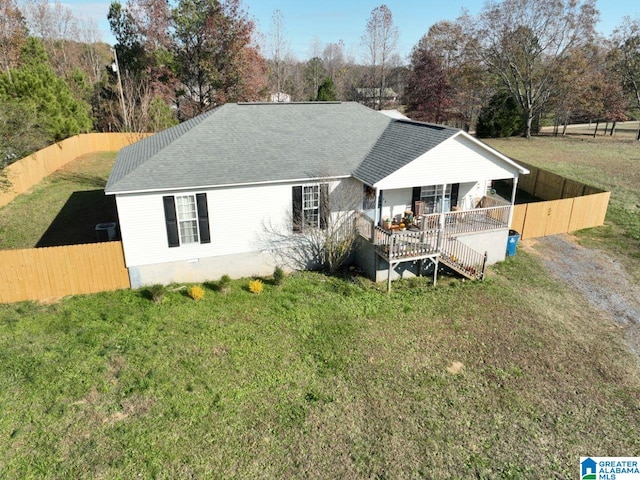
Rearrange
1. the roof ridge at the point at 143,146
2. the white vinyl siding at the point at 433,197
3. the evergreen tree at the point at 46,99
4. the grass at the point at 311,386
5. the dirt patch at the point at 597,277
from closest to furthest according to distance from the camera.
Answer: the grass at the point at 311,386
the dirt patch at the point at 597,277
the roof ridge at the point at 143,146
the white vinyl siding at the point at 433,197
the evergreen tree at the point at 46,99

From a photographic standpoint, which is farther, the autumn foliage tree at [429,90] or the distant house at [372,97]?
the distant house at [372,97]

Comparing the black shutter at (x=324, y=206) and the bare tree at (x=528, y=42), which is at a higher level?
the bare tree at (x=528, y=42)

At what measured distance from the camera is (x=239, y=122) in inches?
653

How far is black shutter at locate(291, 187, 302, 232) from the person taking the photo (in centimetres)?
1522

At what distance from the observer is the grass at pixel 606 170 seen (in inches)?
750

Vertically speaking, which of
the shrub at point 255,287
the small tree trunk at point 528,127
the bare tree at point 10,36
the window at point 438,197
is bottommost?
the shrub at point 255,287

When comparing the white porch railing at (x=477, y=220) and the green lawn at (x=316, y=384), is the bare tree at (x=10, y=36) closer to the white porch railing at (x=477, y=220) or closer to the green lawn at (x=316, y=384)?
the green lawn at (x=316, y=384)

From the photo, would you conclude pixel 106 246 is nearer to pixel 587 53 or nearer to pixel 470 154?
pixel 470 154

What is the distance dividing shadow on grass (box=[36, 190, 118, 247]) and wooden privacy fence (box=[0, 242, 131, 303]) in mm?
4292

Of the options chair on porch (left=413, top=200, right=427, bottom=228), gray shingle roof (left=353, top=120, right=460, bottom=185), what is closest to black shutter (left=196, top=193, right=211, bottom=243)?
gray shingle roof (left=353, top=120, right=460, bottom=185)

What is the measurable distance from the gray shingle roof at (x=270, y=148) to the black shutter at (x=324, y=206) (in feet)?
1.72

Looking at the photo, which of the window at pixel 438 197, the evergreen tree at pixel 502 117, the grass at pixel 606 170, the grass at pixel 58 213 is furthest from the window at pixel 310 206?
the evergreen tree at pixel 502 117

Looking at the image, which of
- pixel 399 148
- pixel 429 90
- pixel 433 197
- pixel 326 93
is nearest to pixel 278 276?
pixel 399 148

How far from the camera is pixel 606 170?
101ft
